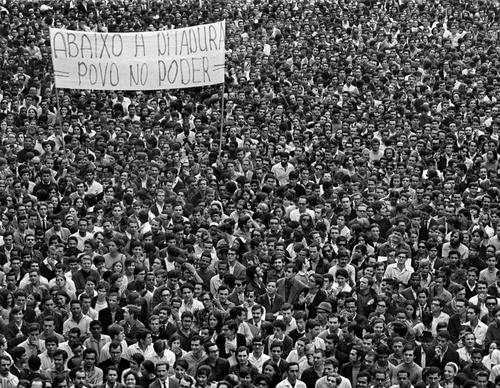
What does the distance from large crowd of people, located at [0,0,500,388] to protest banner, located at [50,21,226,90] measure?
827mm

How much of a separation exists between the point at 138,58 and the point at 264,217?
4232 mm

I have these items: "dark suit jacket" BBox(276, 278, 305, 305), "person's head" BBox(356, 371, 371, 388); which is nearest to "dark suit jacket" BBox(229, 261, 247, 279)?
"dark suit jacket" BBox(276, 278, 305, 305)

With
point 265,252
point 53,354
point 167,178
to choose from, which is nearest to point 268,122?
point 167,178

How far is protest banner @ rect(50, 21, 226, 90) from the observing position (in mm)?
23000

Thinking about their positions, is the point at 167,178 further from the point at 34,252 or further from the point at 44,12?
the point at 44,12

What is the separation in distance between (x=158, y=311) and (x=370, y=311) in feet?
7.94

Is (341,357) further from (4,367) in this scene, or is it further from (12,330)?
(12,330)

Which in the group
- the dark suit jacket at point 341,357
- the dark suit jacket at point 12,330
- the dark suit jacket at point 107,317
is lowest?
the dark suit jacket at point 12,330

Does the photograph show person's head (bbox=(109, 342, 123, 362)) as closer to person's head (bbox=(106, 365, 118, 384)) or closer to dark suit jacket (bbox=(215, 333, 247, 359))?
person's head (bbox=(106, 365, 118, 384))

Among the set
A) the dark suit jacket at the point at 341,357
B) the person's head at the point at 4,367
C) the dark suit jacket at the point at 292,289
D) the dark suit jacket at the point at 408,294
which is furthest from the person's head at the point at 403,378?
the person's head at the point at 4,367

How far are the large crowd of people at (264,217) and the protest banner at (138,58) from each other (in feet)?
2.71

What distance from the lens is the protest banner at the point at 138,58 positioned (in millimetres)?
23000

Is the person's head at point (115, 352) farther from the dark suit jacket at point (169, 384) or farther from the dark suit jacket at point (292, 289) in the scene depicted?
the dark suit jacket at point (292, 289)

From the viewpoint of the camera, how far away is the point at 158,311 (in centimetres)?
1686
